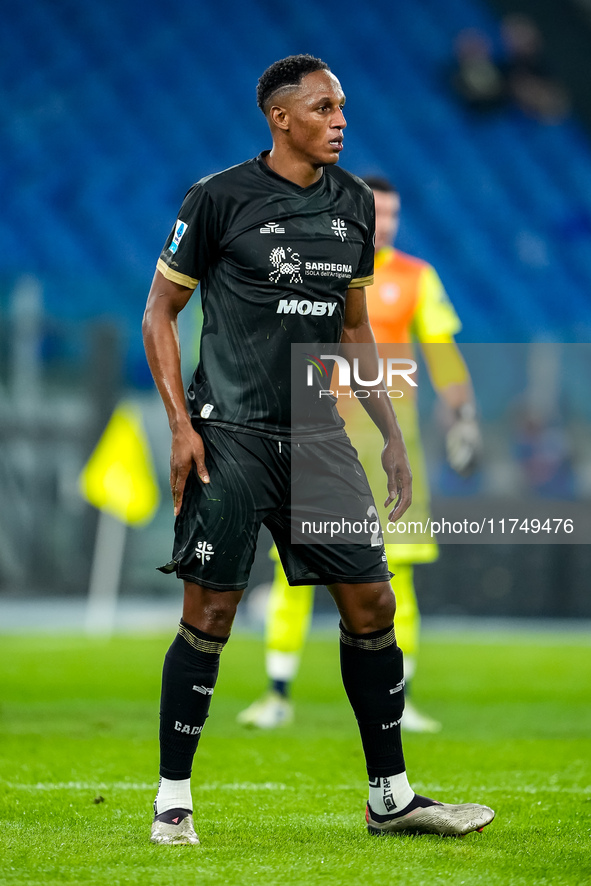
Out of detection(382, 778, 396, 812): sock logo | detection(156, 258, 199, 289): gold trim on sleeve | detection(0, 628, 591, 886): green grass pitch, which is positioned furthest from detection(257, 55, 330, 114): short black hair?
detection(0, 628, 591, 886): green grass pitch

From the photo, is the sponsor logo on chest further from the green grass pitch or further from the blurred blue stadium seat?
the blurred blue stadium seat

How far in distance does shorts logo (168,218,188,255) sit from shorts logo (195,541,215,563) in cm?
73

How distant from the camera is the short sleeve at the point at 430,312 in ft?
17.3

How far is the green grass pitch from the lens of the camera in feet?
8.84

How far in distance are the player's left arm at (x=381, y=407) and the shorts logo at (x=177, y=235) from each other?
0.52 meters

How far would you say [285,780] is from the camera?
3.88 meters

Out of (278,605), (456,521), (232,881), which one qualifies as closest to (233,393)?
(232,881)

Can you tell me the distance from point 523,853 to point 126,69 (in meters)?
12.3

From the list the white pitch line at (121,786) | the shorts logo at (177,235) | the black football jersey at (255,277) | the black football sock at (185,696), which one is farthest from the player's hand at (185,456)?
the white pitch line at (121,786)

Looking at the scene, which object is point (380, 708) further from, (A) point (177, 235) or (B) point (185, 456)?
(A) point (177, 235)

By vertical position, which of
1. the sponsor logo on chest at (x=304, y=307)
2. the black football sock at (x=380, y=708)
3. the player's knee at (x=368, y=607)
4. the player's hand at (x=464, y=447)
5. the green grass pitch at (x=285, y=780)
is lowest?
the green grass pitch at (x=285, y=780)

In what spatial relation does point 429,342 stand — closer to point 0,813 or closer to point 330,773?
point 330,773

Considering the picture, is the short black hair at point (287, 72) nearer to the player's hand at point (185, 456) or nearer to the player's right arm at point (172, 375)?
the player's right arm at point (172, 375)

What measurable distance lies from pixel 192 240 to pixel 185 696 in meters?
1.12
